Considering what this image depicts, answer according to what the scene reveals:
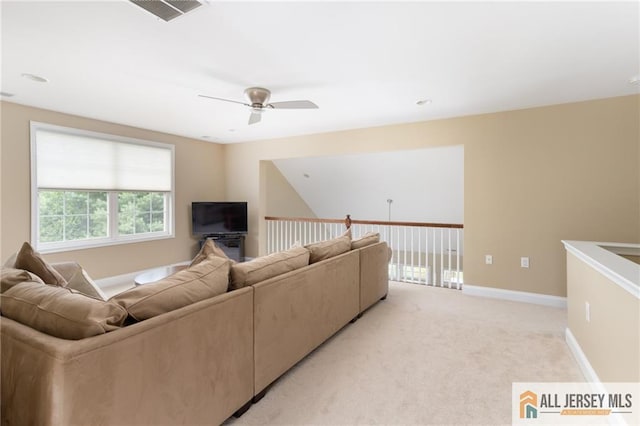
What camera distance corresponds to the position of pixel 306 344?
2330 mm

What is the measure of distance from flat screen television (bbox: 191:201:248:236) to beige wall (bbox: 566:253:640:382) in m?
4.87

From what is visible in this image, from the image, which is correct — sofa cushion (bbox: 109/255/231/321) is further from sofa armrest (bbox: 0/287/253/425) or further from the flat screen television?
the flat screen television

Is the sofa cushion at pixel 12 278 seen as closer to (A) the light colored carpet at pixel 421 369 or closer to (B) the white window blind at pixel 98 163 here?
(A) the light colored carpet at pixel 421 369

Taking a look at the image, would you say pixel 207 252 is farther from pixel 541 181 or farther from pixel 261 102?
pixel 541 181

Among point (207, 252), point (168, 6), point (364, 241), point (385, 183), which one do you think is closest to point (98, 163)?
point (168, 6)

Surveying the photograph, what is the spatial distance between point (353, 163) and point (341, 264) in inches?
148

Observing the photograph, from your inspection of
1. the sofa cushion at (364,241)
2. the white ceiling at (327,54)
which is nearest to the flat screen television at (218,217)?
the white ceiling at (327,54)

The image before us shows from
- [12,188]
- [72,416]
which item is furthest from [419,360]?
[12,188]

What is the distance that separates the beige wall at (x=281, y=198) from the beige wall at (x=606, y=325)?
5.31 metres

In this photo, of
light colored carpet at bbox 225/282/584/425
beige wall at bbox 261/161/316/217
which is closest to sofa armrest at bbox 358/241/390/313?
light colored carpet at bbox 225/282/584/425

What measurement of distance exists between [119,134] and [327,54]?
12.4 ft

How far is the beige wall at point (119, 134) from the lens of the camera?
12.0 feet

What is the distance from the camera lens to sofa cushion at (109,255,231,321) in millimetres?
1383

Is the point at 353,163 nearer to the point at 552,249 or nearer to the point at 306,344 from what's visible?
the point at 552,249
